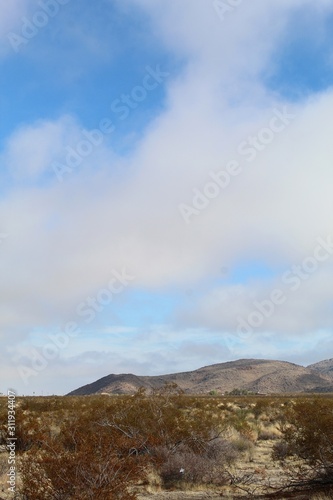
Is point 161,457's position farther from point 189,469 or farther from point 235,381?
point 235,381

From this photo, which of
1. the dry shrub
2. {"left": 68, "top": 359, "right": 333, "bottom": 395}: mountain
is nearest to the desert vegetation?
the dry shrub

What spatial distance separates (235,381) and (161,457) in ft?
418

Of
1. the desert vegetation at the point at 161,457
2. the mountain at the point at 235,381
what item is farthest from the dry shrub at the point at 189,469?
the mountain at the point at 235,381

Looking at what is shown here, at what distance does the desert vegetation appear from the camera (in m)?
9.39

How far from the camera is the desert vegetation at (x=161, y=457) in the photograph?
30.8 feet

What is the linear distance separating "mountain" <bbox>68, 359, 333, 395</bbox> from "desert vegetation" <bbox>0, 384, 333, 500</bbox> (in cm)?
10087

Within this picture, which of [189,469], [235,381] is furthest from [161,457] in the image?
[235,381]

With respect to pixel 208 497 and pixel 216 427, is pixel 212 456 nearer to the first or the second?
pixel 216 427

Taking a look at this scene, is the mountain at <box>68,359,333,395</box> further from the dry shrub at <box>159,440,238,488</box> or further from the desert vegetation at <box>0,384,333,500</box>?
the dry shrub at <box>159,440,238,488</box>

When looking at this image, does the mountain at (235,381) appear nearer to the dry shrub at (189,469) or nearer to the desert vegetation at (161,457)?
the desert vegetation at (161,457)

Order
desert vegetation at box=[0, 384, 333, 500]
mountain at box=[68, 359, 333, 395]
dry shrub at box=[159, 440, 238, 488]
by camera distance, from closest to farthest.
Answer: desert vegetation at box=[0, 384, 333, 500], dry shrub at box=[159, 440, 238, 488], mountain at box=[68, 359, 333, 395]

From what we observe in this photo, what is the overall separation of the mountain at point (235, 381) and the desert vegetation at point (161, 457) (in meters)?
101

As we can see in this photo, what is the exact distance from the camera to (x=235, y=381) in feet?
449

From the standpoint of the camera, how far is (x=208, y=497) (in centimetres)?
1240
